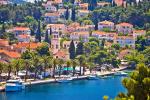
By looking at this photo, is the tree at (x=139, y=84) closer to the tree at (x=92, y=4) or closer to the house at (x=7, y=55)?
the house at (x=7, y=55)

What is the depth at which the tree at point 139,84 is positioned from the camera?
1188cm

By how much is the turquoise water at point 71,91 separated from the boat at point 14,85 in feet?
1.24

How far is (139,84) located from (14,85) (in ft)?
90.4

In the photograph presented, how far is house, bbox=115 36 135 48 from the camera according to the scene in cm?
6266

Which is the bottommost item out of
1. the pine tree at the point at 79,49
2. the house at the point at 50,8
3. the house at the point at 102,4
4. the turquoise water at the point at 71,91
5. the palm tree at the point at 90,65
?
the turquoise water at the point at 71,91

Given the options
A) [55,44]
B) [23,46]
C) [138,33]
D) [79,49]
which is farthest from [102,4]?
[23,46]

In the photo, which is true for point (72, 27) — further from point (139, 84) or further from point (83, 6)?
point (139, 84)

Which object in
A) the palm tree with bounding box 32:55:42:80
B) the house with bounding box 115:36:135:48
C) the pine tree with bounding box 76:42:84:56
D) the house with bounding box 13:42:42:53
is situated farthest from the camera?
the house with bounding box 115:36:135:48

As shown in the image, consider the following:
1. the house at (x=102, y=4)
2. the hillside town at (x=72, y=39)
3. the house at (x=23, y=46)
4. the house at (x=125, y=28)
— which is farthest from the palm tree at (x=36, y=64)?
the house at (x=102, y=4)

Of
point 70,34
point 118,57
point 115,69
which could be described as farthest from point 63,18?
point 115,69

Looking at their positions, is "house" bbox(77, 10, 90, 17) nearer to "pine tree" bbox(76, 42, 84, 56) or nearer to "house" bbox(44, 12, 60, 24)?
"house" bbox(44, 12, 60, 24)

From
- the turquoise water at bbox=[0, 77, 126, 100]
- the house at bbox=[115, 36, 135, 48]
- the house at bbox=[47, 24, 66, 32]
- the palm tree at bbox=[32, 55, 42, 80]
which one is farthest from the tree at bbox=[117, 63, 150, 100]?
the house at bbox=[47, 24, 66, 32]

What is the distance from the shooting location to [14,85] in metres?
39.0

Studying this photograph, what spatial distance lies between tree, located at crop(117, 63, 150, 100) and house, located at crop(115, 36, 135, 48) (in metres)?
50.4
